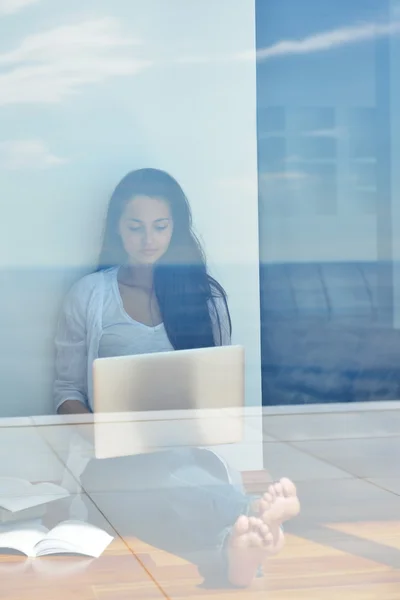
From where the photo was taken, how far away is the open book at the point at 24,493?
3.38 metres

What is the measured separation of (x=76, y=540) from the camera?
2871 mm

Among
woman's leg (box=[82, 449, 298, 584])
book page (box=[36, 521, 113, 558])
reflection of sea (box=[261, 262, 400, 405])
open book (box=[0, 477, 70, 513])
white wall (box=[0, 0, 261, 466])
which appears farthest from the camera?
reflection of sea (box=[261, 262, 400, 405])

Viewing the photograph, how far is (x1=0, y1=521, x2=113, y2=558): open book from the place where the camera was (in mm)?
2824

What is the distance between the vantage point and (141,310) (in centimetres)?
374

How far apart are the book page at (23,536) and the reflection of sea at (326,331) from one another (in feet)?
3.50

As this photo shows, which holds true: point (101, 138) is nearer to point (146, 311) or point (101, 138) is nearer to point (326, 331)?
point (146, 311)

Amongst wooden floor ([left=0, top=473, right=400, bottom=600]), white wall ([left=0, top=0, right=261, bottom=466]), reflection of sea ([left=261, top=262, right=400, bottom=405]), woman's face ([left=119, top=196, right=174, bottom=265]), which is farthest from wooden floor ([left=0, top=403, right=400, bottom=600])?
woman's face ([left=119, top=196, right=174, bottom=265])

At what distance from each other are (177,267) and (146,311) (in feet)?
0.61

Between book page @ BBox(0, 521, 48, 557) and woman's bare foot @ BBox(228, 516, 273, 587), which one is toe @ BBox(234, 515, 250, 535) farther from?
book page @ BBox(0, 521, 48, 557)

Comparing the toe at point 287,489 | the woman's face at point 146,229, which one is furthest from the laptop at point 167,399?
the toe at point 287,489

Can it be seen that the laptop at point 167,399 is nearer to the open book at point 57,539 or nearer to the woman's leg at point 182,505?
the woman's leg at point 182,505

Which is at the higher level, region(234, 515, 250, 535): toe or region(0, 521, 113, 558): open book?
region(234, 515, 250, 535): toe

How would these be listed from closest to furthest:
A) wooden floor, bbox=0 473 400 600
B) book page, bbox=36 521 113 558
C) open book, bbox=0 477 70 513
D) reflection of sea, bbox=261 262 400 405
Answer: wooden floor, bbox=0 473 400 600
book page, bbox=36 521 113 558
open book, bbox=0 477 70 513
reflection of sea, bbox=261 262 400 405

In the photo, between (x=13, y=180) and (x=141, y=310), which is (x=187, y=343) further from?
(x=13, y=180)
